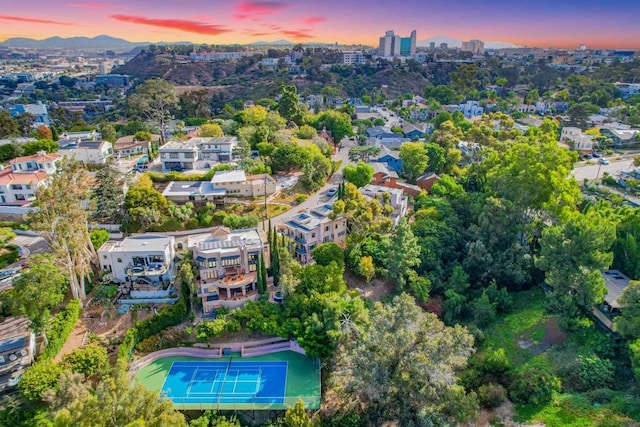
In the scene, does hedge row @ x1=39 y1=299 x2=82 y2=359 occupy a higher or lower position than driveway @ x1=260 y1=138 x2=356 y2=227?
lower

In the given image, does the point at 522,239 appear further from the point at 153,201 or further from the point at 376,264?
the point at 153,201

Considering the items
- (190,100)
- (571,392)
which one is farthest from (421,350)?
(190,100)

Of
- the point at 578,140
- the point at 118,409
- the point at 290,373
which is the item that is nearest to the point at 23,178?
the point at 118,409

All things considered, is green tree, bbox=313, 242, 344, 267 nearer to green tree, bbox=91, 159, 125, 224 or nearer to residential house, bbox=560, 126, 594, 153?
green tree, bbox=91, 159, 125, 224

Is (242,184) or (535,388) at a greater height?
(242,184)

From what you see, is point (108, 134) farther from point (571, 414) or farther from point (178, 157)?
point (571, 414)

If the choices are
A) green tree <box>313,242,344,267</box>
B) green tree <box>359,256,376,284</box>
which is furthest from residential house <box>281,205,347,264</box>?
green tree <box>359,256,376,284</box>

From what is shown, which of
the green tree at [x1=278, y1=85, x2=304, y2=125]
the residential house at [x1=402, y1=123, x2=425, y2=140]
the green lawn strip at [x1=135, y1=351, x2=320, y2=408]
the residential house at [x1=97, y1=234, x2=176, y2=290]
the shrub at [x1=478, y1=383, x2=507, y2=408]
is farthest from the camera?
the residential house at [x1=402, y1=123, x2=425, y2=140]
